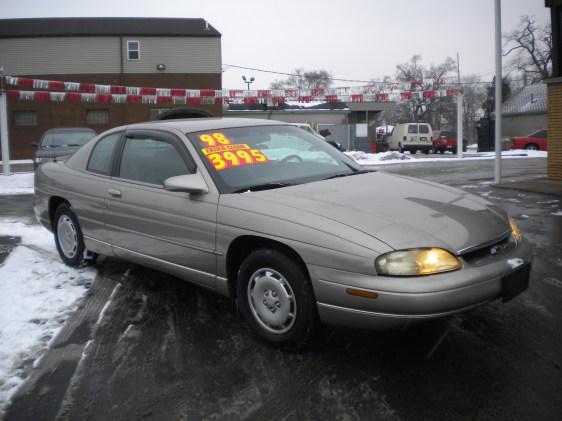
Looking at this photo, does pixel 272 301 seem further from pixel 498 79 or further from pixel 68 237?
pixel 498 79

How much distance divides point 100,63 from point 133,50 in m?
2.04

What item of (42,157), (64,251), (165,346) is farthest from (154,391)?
(42,157)

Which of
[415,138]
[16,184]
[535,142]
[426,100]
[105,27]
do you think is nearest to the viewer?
[16,184]

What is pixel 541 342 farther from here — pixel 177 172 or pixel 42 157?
pixel 42 157

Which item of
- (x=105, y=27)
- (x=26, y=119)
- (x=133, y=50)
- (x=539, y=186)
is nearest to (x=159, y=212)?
(x=539, y=186)

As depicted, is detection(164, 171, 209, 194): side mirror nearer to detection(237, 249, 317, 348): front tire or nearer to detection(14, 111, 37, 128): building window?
detection(237, 249, 317, 348): front tire

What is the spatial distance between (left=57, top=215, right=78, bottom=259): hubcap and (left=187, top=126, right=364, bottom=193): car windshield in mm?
1961

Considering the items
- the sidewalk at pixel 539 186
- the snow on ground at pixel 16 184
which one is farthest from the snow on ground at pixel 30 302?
the sidewalk at pixel 539 186

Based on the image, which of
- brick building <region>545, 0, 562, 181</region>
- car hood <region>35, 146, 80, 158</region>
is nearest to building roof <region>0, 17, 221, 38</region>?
car hood <region>35, 146, 80, 158</region>

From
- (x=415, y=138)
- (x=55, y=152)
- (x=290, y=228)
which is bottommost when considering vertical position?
(x=290, y=228)

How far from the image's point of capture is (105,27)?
107 ft

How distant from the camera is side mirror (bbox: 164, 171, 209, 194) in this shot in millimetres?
3668

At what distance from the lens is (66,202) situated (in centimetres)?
542

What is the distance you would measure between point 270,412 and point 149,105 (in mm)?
31568
